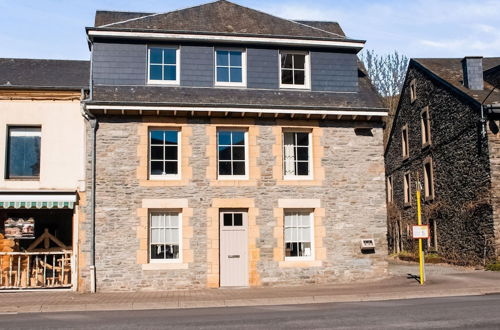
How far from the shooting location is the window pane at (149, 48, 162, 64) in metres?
18.0

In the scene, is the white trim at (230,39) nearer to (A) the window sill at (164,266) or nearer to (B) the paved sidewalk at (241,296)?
(A) the window sill at (164,266)

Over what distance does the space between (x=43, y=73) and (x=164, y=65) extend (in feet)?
12.8

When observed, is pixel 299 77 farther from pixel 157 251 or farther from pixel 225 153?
pixel 157 251

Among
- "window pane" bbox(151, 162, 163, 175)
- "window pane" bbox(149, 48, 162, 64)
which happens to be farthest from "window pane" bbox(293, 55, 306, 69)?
"window pane" bbox(151, 162, 163, 175)

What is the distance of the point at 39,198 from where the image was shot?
1623 centimetres

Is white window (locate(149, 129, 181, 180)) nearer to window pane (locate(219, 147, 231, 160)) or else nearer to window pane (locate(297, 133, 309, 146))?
window pane (locate(219, 147, 231, 160))

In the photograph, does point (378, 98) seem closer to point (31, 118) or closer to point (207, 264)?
point (207, 264)

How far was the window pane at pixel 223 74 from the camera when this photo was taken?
18281 mm

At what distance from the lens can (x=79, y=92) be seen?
1723 centimetres

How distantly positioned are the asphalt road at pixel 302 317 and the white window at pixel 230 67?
7.94 meters

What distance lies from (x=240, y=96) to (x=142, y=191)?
417 cm

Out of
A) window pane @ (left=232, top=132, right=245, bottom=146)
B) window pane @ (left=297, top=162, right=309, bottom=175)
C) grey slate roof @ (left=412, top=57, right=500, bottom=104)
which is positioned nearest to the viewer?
window pane @ (left=232, top=132, right=245, bottom=146)

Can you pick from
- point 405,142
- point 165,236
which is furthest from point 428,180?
point 165,236

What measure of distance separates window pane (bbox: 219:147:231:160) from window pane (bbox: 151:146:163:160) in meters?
1.81
